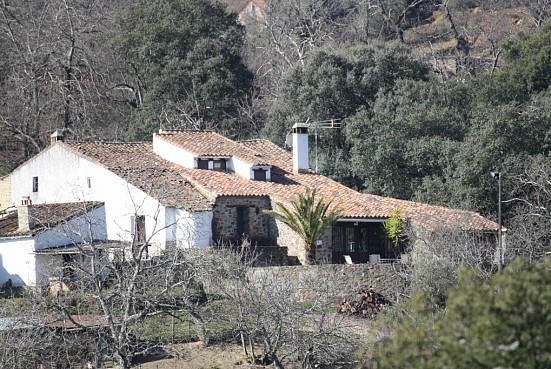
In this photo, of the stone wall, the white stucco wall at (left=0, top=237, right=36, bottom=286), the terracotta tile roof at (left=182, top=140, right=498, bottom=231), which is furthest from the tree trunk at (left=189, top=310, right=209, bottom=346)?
the terracotta tile roof at (left=182, top=140, right=498, bottom=231)

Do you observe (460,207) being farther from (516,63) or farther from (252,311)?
(252,311)

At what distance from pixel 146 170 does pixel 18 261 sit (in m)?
5.45

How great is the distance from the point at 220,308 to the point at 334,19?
40.4m

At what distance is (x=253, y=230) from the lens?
4100 cm

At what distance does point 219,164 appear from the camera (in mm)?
43031

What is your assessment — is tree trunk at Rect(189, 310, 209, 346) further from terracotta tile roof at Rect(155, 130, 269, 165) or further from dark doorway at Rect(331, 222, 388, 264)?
terracotta tile roof at Rect(155, 130, 269, 165)

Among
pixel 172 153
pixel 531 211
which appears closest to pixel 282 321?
pixel 531 211

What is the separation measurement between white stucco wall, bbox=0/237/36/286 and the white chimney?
400 inches

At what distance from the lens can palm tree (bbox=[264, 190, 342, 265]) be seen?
38.6 m

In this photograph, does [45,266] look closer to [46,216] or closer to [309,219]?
[46,216]

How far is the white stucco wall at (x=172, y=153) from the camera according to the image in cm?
4284

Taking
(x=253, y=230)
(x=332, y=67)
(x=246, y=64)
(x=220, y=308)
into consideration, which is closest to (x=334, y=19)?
(x=246, y=64)

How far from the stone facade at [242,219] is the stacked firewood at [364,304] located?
5535mm

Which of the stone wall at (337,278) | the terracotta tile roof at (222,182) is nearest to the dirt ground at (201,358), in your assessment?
the stone wall at (337,278)
